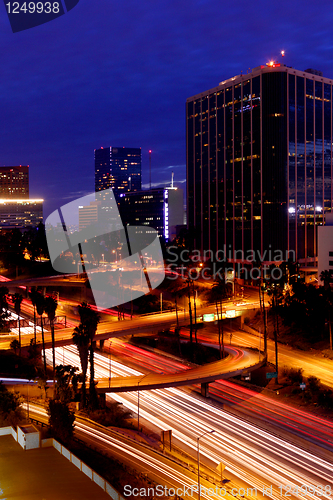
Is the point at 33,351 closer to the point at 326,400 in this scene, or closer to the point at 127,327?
the point at 127,327

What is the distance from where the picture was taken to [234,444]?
34719 millimetres

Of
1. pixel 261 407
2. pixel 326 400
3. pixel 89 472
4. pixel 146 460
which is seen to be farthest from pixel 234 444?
pixel 326 400

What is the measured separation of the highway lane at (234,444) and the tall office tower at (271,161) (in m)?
63.3

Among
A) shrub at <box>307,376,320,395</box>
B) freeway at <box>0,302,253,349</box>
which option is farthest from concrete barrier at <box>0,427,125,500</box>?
shrub at <box>307,376,320,395</box>

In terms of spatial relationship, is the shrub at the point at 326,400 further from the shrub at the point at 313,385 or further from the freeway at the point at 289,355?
the freeway at the point at 289,355

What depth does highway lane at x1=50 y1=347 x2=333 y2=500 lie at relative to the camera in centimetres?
3000

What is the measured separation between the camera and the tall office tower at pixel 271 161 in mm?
101250

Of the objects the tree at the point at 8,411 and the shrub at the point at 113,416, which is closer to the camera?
the tree at the point at 8,411

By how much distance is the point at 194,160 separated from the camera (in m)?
127

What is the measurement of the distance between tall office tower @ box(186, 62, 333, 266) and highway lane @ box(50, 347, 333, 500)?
63340 millimetres

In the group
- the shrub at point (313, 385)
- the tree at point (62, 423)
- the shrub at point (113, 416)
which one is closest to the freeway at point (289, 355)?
the shrub at point (313, 385)

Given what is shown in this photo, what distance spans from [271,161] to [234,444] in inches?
3112

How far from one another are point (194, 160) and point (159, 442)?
332 ft

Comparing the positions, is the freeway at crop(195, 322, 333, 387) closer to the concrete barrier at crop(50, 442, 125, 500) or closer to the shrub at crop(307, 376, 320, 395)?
the shrub at crop(307, 376, 320, 395)
